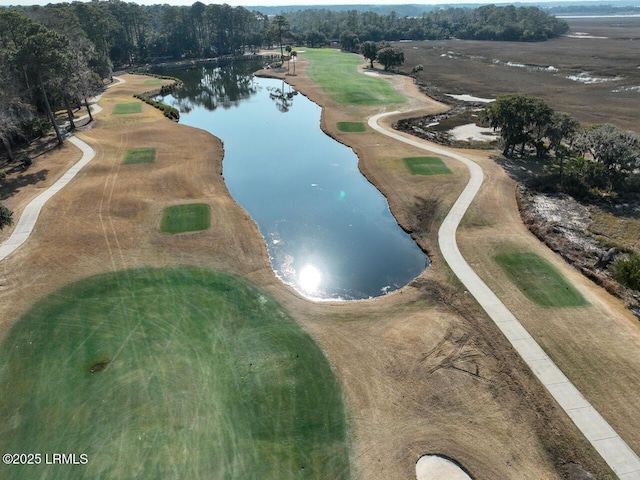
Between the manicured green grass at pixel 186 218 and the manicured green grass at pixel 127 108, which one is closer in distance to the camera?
the manicured green grass at pixel 186 218

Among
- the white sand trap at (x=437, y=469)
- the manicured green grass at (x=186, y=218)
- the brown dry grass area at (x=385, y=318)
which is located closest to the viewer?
the white sand trap at (x=437, y=469)

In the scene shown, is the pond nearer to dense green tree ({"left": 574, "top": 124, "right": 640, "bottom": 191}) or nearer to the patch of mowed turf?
the patch of mowed turf

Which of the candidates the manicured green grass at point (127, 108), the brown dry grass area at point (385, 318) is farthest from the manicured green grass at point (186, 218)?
the manicured green grass at point (127, 108)

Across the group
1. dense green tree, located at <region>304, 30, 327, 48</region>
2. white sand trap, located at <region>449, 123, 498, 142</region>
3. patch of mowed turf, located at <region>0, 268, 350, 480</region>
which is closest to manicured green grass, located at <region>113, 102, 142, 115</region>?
patch of mowed turf, located at <region>0, 268, 350, 480</region>

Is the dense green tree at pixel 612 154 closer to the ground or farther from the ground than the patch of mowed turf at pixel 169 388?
farther from the ground

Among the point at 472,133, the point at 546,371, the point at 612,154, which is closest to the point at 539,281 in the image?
the point at 546,371

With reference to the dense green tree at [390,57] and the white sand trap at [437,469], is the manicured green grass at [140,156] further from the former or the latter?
the dense green tree at [390,57]

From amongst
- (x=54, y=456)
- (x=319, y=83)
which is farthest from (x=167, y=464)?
(x=319, y=83)

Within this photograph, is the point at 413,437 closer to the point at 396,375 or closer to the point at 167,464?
the point at 396,375
